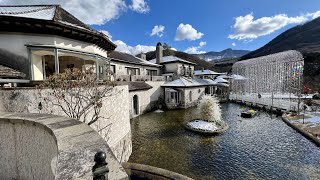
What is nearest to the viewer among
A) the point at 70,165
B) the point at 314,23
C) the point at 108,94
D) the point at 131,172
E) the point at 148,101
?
the point at 70,165

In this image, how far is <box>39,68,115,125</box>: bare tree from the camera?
6840 millimetres

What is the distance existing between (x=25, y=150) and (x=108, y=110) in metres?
5.44

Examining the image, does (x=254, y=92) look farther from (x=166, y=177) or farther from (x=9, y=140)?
(x=9, y=140)

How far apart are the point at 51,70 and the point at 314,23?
154m

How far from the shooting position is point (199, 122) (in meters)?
17.8

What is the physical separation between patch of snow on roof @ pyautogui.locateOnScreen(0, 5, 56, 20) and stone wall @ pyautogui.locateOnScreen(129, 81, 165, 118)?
12.5m

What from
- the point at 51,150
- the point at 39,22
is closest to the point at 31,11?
the point at 39,22

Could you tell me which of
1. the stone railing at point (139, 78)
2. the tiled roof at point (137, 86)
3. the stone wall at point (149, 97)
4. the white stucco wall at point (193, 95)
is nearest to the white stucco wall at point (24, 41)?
the tiled roof at point (137, 86)

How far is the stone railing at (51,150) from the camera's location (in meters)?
2.02

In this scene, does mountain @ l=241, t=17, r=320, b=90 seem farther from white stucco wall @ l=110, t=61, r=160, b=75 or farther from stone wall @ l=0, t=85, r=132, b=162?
stone wall @ l=0, t=85, r=132, b=162

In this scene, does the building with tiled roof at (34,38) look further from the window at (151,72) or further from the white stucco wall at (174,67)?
the white stucco wall at (174,67)

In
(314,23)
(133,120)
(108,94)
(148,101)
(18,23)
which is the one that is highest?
(314,23)

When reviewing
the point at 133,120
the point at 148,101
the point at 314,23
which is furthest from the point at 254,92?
the point at 314,23

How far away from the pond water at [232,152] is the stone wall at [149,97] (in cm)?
635
